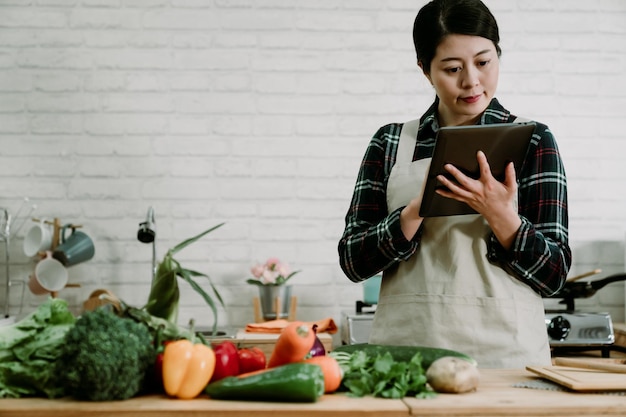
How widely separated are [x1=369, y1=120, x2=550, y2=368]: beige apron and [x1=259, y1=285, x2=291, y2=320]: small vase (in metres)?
1.51

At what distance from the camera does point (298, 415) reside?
1.23m

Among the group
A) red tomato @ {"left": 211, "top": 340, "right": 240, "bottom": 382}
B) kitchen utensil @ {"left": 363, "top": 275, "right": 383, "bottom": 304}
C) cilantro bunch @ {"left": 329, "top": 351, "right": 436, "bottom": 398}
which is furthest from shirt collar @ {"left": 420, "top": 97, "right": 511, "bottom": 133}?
kitchen utensil @ {"left": 363, "top": 275, "right": 383, "bottom": 304}

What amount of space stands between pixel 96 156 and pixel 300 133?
100 cm

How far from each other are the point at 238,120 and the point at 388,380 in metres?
2.50

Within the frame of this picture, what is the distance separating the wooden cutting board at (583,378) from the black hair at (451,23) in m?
0.83

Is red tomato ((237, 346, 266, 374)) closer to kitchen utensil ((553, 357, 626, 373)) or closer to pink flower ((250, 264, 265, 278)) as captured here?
kitchen utensil ((553, 357, 626, 373))

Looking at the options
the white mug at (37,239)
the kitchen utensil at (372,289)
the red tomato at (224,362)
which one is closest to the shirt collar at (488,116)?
the red tomato at (224,362)

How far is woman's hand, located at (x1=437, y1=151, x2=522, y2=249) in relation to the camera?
165cm

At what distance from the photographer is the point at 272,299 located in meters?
3.46

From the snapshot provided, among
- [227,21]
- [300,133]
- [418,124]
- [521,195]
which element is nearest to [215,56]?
[227,21]

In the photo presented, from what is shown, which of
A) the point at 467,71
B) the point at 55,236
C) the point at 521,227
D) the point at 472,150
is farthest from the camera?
the point at 55,236

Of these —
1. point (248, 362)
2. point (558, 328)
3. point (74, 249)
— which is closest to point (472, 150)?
point (248, 362)

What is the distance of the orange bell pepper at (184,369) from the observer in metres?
1.30

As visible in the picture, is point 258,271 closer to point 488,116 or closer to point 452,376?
point 488,116
